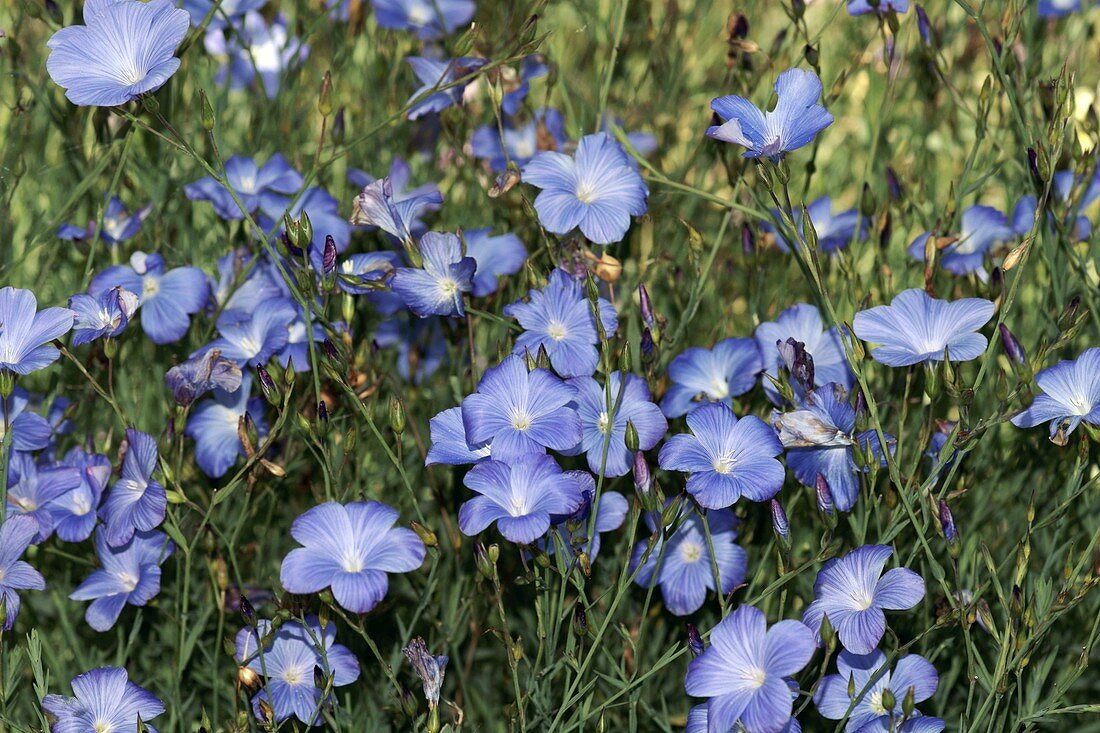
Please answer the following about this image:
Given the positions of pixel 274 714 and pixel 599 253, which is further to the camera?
pixel 599 253

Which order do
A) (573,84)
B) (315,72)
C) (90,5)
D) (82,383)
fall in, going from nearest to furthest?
(90,5)
(82,383)
(573,84)
(315,72)

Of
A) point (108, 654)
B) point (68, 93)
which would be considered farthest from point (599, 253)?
point (108, 654)

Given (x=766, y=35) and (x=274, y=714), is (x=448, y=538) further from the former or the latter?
(x=766, y=35)

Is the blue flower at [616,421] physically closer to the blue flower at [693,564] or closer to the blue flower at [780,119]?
the blue flower at [693,564]

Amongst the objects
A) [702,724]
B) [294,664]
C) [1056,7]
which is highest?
[1056,7]

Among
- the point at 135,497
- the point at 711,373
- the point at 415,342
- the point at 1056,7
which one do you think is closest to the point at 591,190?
the point at 711,373

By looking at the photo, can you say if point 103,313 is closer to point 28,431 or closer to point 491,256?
point 28,431
